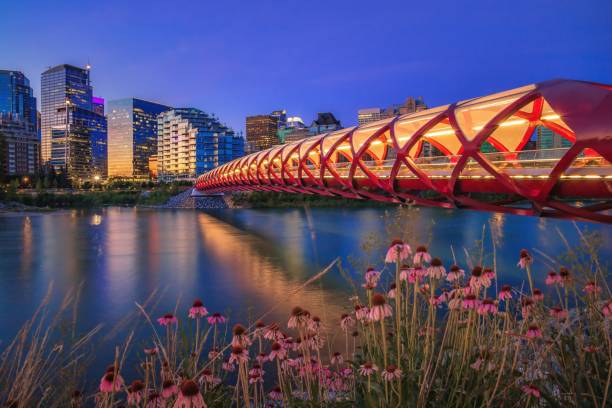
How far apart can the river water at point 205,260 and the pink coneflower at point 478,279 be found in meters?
0.53

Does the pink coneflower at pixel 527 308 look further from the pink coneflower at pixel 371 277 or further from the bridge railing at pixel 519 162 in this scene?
the bridge railing at pixel 519 162

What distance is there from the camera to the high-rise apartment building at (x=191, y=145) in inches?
5177

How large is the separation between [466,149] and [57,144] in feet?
664

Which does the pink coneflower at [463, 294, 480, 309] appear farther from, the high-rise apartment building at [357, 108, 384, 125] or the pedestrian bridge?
the high-rise apartment building at [357, 108, 384, 125]

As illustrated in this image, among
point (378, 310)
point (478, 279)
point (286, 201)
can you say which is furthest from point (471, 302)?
point (286, 201)

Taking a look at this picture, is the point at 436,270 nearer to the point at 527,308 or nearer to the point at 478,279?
the point at 478,279

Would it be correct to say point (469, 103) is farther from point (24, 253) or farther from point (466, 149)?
point (24, 253)

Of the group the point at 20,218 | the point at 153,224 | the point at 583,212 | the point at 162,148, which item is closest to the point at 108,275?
the point at 583,212

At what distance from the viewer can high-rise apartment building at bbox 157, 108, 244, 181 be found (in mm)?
131500

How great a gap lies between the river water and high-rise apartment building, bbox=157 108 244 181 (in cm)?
9055

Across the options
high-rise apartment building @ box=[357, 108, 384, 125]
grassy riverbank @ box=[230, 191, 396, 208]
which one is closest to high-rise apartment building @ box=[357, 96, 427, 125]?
high-rise apartment building @ box=[357, 108, 384, 125]

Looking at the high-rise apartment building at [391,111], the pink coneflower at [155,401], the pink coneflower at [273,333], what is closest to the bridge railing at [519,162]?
the pink coneflower at [273,333]

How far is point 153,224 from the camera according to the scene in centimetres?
4388

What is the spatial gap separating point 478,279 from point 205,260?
74.2 ft
